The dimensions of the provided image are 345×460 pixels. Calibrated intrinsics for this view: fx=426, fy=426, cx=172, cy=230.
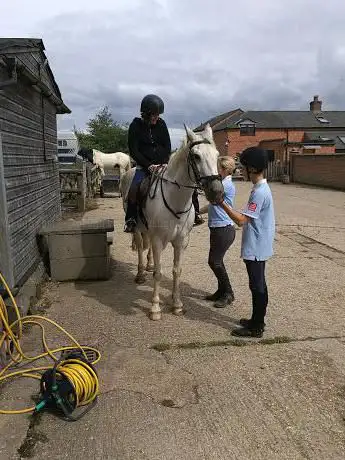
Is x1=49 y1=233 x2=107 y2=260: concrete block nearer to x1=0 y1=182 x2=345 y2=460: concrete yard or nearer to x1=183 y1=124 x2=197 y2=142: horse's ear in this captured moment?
x1=0 y1=182 x2=345 y2=460: concrete yard

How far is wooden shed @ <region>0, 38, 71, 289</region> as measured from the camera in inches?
190

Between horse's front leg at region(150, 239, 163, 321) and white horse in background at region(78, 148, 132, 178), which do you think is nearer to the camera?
horse's front leg at region(150, 239, 163, 321)

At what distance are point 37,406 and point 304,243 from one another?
308 inches

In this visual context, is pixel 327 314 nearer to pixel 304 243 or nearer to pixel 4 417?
pixel 4 417

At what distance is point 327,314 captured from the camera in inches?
206

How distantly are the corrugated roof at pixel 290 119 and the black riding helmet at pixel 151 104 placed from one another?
45.7 m

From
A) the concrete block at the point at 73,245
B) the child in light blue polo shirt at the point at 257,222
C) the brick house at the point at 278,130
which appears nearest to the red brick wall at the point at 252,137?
the brick house at the point at 278,130

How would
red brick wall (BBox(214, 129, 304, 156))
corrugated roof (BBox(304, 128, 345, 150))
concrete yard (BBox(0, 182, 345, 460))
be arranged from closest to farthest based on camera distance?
concrete yard (BBox(0, 182, 345, 460))
corrugated roof (BBox(304, 128, 345, 150))
red brick wall (BBox(214, 129, 304, 156))

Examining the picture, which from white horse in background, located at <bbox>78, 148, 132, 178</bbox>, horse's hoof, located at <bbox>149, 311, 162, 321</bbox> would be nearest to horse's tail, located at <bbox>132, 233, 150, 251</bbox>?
horse's hoof, located at <bbox>149, 311, 162, 321</bbox>

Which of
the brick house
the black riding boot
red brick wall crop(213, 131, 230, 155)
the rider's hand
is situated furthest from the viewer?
red brick wall crop(213, 131, 230, 155)

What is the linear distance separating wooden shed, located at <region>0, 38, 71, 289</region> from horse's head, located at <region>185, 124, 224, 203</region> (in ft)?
6.18

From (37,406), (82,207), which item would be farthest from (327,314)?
(82,207)

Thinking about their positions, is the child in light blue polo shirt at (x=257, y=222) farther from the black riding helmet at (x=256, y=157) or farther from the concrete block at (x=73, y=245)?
the concrete block at (x=73, y=245)

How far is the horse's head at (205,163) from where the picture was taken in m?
4.09
